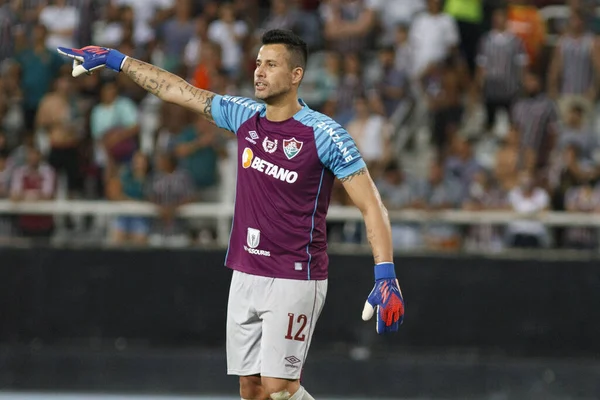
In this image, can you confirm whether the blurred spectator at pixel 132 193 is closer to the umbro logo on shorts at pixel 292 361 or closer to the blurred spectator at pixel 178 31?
the blurred spectator at pixel 178 31

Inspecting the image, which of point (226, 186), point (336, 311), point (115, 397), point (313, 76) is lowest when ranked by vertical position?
point (115, 397)

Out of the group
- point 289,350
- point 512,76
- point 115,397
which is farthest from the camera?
point 512,76

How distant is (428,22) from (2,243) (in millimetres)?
5397

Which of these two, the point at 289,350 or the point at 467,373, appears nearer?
the point at 289,350

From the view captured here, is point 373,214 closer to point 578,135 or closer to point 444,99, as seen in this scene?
point 578,135

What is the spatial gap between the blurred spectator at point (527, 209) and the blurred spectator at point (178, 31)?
4408 mm

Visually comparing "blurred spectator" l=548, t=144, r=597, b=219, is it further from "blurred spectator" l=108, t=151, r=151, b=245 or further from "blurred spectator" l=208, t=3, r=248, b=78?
"blurred spectator" l=108, t=151, r=151, b=245

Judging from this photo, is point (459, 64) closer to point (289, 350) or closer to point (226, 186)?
point (226, 186)

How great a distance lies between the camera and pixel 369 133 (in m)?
12.8

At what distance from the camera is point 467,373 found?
11.4 metres

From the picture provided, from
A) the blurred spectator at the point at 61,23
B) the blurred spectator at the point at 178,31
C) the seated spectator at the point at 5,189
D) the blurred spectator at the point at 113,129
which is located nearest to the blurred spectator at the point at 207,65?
the blurred spectator at the point at 178,31

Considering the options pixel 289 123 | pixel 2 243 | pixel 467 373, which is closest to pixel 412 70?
pixel 467 373

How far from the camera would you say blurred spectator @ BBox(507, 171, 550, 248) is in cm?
1178

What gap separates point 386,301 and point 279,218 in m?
0.84
